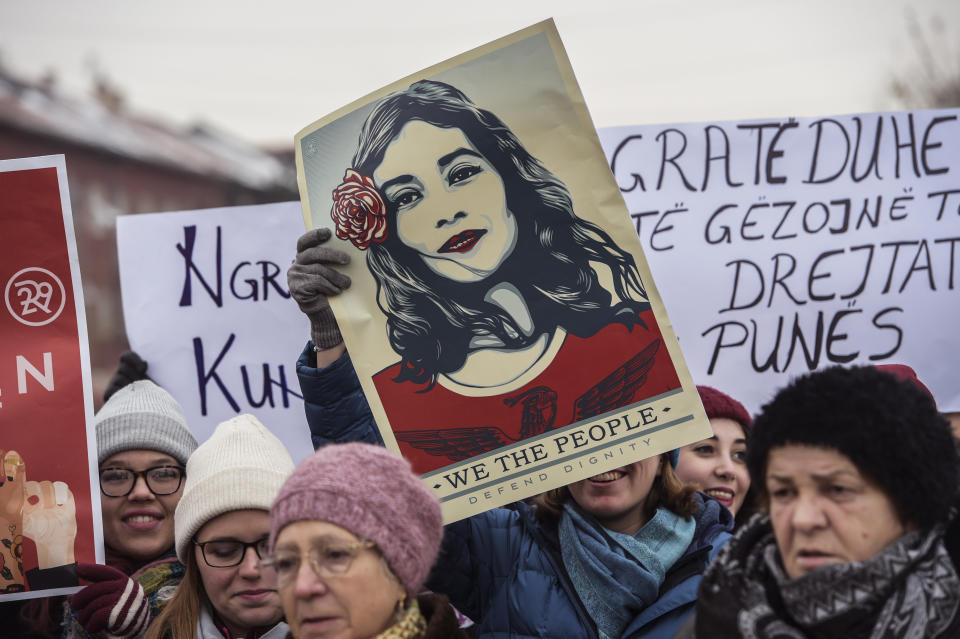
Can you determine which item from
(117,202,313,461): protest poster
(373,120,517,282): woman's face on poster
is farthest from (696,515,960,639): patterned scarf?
(117,202,313,461): protest poster

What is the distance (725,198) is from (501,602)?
2.39 meters

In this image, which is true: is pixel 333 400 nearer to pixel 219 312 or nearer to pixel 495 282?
pixel 495 282

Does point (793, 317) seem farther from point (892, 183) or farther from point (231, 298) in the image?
point (231, 298)

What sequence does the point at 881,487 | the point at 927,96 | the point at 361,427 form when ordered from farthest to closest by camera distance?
the point at 927,96 → the point at 361,427 → the point at 881,487

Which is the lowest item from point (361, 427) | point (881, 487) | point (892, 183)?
point (881, 487)

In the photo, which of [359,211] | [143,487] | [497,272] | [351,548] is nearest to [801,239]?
[497,272]

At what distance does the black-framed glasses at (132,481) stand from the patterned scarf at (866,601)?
1942mm

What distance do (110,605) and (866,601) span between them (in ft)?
6.26

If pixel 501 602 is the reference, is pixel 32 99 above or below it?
above

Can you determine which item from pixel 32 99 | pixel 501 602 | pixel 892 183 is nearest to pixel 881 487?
pixel 501 602

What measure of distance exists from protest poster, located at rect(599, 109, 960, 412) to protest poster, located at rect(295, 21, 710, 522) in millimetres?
1760

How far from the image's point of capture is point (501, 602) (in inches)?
107

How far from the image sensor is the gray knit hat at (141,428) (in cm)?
333

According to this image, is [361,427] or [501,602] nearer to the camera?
[501,602]
